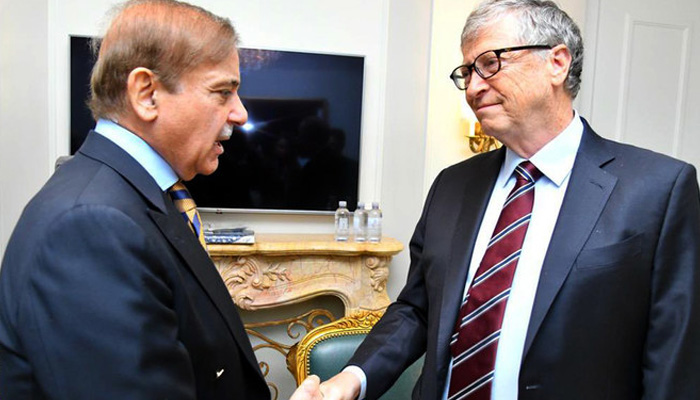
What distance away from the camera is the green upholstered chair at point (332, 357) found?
1.57m

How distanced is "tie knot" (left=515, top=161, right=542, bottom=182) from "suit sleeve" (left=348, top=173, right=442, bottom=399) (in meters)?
0.26

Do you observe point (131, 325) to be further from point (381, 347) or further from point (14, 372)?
point (381, 347)

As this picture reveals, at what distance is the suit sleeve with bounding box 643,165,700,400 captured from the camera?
2.96 feet

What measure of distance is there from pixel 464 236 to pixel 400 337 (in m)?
0.30

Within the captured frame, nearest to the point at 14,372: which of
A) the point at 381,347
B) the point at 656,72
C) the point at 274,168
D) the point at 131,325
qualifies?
the point at 131,325

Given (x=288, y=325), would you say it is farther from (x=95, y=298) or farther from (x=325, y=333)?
(x=95, y=298)

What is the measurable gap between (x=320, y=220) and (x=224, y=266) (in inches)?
25.7

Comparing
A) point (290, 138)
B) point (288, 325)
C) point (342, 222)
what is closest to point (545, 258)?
point (342, 222)

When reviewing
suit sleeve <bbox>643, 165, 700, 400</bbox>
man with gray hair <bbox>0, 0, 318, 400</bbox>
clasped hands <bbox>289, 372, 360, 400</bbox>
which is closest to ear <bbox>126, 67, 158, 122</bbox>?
man with gray hair <bbox>0, 0, 318, 400</bbox>

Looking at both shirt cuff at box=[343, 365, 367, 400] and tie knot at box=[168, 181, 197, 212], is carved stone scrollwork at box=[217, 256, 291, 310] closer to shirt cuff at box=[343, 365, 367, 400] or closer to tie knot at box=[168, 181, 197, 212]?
shirt cuff at box=[343, 365, 367, 400]

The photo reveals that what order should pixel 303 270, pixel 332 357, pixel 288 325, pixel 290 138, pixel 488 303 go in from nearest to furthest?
pixel 488 303, pixel 332 357, pixel 303 270, pixel 290 138, pixel 288 325

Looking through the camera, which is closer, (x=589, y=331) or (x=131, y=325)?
(x=131, y=325)

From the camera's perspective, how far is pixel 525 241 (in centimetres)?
102

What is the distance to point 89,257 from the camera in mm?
629
